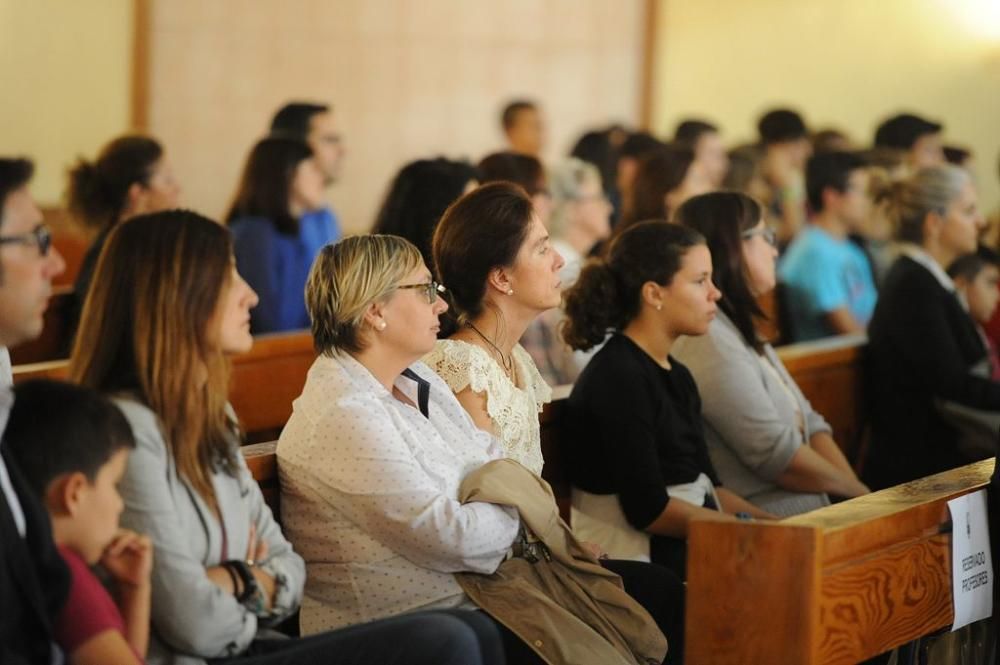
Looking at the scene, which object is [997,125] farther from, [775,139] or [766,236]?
[766,236]

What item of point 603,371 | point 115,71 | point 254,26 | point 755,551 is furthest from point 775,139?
point 755,551

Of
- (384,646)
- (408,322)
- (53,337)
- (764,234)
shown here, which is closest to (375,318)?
(408,322)

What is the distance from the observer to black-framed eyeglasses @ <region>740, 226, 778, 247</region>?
4.22m

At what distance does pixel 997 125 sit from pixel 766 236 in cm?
680

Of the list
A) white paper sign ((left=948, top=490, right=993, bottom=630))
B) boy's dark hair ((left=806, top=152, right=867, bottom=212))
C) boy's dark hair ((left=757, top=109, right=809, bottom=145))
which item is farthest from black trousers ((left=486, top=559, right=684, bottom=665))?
boy's dark hair ((left=757, top=109, right=809, bottom=145))

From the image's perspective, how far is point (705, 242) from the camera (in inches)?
154

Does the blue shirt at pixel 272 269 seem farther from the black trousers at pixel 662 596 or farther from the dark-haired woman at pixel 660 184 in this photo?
the black trousers at pixel 662 596

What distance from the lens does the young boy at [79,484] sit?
2.11m

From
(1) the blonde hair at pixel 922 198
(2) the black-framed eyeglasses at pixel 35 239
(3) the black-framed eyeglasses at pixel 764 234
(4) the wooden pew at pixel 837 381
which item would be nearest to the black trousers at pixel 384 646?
(2) the black-framed eyeglasses at pixel 35 239

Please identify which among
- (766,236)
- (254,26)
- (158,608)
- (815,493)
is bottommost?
(815,493)

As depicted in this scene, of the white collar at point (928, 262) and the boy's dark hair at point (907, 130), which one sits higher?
the boy's dark hair at point (907, 130)

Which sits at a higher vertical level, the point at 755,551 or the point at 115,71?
the point at 115,71

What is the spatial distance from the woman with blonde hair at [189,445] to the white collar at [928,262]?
9.83 feet

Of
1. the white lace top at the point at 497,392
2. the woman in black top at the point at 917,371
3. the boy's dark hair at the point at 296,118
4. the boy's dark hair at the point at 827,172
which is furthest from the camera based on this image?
the boy's dark hair at the point at 827,172
